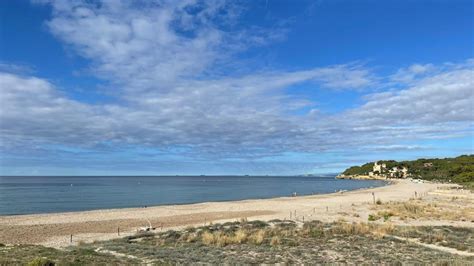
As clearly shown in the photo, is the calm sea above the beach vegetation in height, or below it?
above

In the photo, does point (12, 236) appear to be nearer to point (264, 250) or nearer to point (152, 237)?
point (152, 237)

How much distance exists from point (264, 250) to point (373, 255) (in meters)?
4.72

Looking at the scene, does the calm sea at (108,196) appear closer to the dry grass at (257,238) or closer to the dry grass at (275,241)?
the dry grass at (257,238)

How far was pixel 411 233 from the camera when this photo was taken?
23016 mm

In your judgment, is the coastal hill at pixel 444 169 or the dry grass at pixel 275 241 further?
the coastal hill at pixel 444 169

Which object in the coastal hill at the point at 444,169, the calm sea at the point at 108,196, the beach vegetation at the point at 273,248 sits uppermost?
the coastal hill at the point at 444,169

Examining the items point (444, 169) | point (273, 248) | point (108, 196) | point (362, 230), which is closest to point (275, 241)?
point (273, 248)

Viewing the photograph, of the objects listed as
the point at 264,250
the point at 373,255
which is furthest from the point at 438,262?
the point at 264,250

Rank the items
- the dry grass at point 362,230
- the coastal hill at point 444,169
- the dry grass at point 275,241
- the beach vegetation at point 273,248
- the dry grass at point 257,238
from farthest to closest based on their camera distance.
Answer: the coastal hill at point 444,169, the dry grass at point 362,230, the dry grass at point 257,238, the dry grass at point 275,241, the beach vegetation at point 273,248

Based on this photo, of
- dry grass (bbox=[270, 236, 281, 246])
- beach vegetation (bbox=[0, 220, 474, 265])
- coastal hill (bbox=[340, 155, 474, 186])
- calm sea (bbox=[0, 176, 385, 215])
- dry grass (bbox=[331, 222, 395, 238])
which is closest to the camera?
beach vegetation (bbox=[0, 220, 474, 265])

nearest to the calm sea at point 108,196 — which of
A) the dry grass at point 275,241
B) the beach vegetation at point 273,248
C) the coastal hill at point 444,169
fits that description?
the coastal hill at point 444,169

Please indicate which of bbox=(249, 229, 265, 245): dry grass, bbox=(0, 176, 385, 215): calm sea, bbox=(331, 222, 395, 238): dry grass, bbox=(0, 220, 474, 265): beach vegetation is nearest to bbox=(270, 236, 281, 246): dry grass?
bbox=(0, 220, 474, 265): beach vegetation

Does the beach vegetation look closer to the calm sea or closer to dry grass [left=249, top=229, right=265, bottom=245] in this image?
dry grass [left=249, top=229, right=265, bottom=245]

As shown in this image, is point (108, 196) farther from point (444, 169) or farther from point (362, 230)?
point (444, 169)
